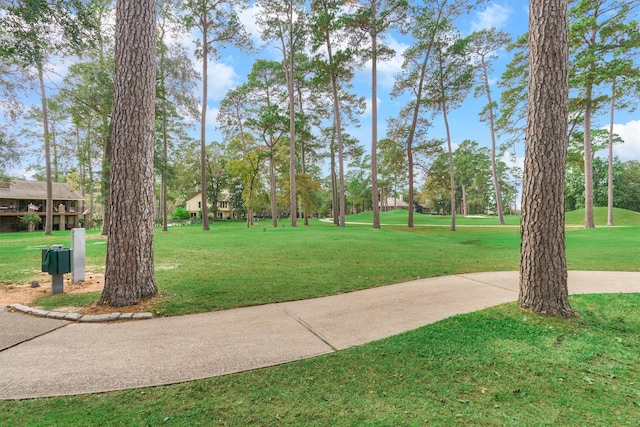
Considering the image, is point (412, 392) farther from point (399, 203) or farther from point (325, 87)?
point (399, 203)

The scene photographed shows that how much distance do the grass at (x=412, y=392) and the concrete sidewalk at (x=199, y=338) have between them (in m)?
0.21

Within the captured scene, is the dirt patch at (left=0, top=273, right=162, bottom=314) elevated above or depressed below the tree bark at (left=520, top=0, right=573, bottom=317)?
below

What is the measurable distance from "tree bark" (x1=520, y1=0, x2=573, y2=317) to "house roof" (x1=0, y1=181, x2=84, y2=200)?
145 ft

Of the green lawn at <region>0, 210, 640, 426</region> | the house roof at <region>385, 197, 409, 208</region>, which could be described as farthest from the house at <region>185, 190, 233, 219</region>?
the green lawn at <region>0, 210, 640, 426</region>

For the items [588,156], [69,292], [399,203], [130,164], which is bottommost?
[69,292]

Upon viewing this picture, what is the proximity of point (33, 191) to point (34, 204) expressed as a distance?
1.55 metres

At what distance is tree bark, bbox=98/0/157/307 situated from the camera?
4.50 m

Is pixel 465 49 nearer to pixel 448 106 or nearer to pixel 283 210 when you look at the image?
pixel 448 106

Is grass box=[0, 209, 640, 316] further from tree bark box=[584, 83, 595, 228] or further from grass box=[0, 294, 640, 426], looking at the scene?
tree bark box=[584, 83, 595, 228]

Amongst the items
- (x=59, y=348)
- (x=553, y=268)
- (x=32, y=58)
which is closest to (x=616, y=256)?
(x=553, y=268)

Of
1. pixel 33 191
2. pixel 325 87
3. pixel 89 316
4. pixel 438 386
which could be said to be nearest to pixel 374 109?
pixel 325 87

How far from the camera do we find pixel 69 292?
5.27m

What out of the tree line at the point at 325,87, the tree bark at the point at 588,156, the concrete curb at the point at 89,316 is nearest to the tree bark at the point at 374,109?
the tree line at the point at 325,87

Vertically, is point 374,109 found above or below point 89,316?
above
